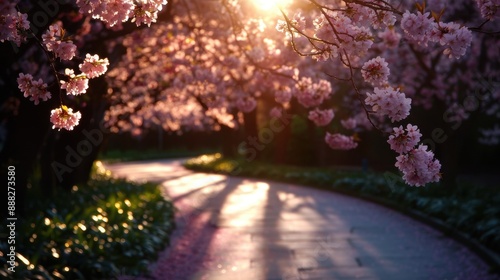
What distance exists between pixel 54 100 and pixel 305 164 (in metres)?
22.4

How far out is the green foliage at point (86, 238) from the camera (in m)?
6.93

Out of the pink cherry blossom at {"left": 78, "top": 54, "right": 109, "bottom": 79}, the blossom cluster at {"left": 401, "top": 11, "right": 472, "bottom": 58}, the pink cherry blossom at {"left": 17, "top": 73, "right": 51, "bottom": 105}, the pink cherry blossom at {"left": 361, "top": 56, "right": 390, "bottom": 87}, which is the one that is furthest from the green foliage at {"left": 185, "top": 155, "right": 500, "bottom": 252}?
the pink cherry blossom at {"left": 17, "top": 73, "right": 51, "bottom": 105}

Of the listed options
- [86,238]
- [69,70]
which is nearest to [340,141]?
[86,238]

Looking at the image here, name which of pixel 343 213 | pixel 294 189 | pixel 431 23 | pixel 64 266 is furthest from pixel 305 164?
pixel 431 23

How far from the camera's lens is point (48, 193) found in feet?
41.8

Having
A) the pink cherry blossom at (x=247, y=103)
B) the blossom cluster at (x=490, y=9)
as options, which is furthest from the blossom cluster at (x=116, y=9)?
the pink cherry blossom at (x=247, y=103)

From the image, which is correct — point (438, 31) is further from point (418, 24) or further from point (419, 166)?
point (419, 166)

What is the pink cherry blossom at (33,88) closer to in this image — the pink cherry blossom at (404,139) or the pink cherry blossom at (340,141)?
the pink cherry blossom at (404,139)

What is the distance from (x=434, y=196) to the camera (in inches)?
587

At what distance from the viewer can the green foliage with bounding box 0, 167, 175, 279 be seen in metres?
6.93

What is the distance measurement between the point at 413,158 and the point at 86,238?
5312mm

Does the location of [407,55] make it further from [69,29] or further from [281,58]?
[69,29]

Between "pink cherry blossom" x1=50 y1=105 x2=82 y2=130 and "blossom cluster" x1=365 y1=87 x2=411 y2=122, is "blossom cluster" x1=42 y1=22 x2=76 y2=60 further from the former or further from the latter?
"blossom cluster" x1=365 y1=87 x2=411 y2=122

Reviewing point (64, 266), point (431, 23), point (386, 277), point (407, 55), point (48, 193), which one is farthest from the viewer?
point (407, 55)
